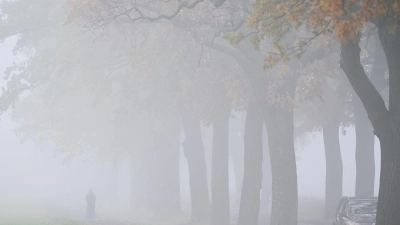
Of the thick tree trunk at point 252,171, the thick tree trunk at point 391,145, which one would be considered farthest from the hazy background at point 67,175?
the thick tree trunk at point 391,145

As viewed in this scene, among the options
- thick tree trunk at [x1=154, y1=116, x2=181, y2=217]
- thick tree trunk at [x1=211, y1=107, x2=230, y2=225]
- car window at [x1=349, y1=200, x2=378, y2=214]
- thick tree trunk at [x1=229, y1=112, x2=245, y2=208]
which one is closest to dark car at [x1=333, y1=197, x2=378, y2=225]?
car window at [x1=349, y1=200, x2=378, y2=214]

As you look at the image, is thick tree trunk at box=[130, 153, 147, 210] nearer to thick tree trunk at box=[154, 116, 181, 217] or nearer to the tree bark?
thick tree trunk at box=[154, 116, 181, 217]

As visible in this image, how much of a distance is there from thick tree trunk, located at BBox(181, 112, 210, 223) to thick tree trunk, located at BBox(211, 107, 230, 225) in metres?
2.33

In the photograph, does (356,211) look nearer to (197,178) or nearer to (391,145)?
(391,145)

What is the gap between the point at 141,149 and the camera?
4519cm

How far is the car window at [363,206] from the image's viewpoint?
20.8m

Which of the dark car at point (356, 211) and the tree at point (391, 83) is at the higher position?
the tree at point (391, 83)

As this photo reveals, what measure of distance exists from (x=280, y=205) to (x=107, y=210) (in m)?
36.2

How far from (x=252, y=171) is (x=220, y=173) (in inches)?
214

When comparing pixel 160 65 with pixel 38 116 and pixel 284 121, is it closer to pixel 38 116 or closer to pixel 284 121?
pixel 284 121

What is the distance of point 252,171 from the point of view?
2464 cm

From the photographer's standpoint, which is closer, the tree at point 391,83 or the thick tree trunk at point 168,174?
the tree at point 391,83

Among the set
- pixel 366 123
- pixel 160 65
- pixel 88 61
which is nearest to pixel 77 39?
pixel 88 61

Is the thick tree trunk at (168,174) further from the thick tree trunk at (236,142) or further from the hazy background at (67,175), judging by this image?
the hazy background at (67,175)
